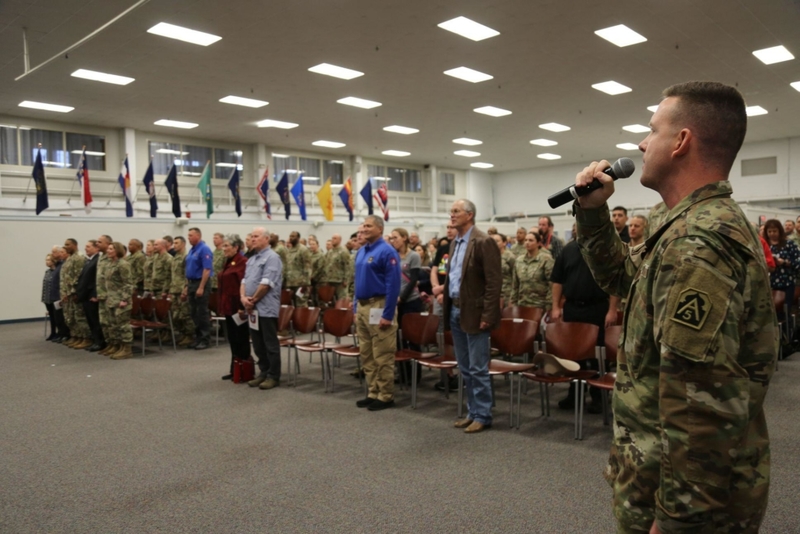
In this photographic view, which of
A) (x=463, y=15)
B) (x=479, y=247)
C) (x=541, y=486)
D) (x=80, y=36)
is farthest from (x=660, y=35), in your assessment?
(x=80, y=36)

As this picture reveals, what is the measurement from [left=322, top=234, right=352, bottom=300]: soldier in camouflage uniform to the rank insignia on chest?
372 inches

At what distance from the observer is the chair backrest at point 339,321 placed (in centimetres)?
593

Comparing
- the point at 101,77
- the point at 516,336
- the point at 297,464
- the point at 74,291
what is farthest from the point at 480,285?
the point at 101,77

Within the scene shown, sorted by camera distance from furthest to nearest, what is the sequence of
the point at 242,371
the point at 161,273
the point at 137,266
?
the point at 137,266 → the point at 161,273 → the point at 242,371

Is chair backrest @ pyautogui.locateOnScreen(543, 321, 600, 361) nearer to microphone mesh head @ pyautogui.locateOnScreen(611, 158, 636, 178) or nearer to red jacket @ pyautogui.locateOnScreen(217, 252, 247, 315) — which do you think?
microphone mesh head @ pyautogui.locateOnScreen(611, 158, 636, 178)

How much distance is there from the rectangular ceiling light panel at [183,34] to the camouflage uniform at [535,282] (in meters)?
6.06

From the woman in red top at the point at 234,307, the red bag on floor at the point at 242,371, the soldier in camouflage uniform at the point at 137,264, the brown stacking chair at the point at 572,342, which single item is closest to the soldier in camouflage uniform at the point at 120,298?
the soldier in camouflage uniform at the point at 137,264

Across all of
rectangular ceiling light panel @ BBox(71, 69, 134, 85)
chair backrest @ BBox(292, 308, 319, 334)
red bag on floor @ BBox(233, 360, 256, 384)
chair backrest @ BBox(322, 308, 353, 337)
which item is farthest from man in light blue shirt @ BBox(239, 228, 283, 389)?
rectangular ceiling light panel @ BBox(71, 69, 134, 85)

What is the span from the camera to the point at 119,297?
7809 millimetres

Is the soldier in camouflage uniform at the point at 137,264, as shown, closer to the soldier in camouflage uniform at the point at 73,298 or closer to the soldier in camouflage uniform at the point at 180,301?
the soldier in camouflage uniform at the point at 73,298

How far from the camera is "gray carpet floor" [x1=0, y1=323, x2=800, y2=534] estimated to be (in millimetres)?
2912

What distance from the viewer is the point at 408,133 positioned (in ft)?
54.6

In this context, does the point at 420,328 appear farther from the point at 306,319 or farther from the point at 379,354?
the point at 306,319

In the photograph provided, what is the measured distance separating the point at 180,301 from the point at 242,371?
10.5 feet
